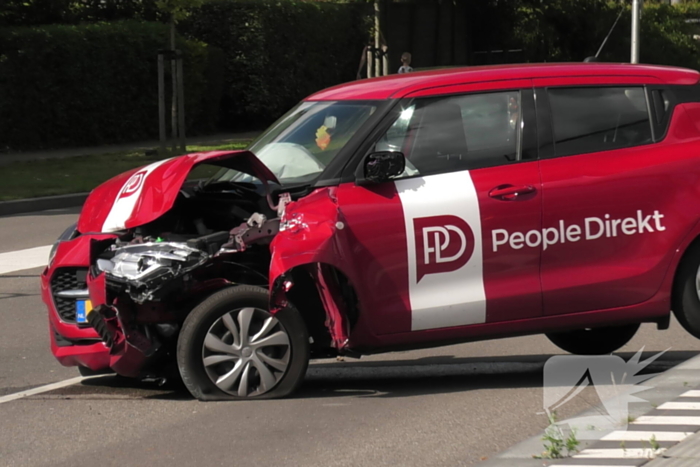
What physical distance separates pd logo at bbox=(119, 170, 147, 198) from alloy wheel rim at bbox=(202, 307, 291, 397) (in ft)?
3.08

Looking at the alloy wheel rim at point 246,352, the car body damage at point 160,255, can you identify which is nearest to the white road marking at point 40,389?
the car body damage at point 160,255

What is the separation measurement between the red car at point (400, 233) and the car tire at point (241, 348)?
10 mm

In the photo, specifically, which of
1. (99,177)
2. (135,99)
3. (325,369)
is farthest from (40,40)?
(325,369)

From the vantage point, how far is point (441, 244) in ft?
20.4

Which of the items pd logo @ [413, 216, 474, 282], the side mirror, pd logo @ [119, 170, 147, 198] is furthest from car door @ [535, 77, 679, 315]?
pd logo @ [119, 170, 147, 198]

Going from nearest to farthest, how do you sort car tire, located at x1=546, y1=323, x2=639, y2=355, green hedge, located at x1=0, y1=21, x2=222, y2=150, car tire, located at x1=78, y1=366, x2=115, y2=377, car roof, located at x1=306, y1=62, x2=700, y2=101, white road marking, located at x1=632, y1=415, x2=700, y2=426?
white road marking, located at x1=632, y1=415, x2=700, y2=426 → car roof, located at x1=306, y1=62, x2=700, y2=101 → car tire, located at x1=78, y1=366, x2=115, y2=377 → car tire, located at x1=546, y1=323, x2=639, y2=355 → green hedge, located at x1=0, y1=21, x2=222, y2=150

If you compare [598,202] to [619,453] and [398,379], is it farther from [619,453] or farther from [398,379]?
[619,453]

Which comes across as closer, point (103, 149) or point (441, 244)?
point (441, 244)

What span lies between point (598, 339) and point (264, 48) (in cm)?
2275

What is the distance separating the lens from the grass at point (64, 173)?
698 inches

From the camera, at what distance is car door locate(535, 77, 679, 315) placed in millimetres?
6441

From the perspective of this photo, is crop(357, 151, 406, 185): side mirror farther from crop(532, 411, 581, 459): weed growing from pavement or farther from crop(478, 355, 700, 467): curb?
crop(532, 411, 581, 459): weed growing from pavement

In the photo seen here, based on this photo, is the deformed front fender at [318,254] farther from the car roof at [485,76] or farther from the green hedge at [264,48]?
the green hedge at [264,48]

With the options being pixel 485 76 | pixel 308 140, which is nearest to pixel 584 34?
pixel 485 76
